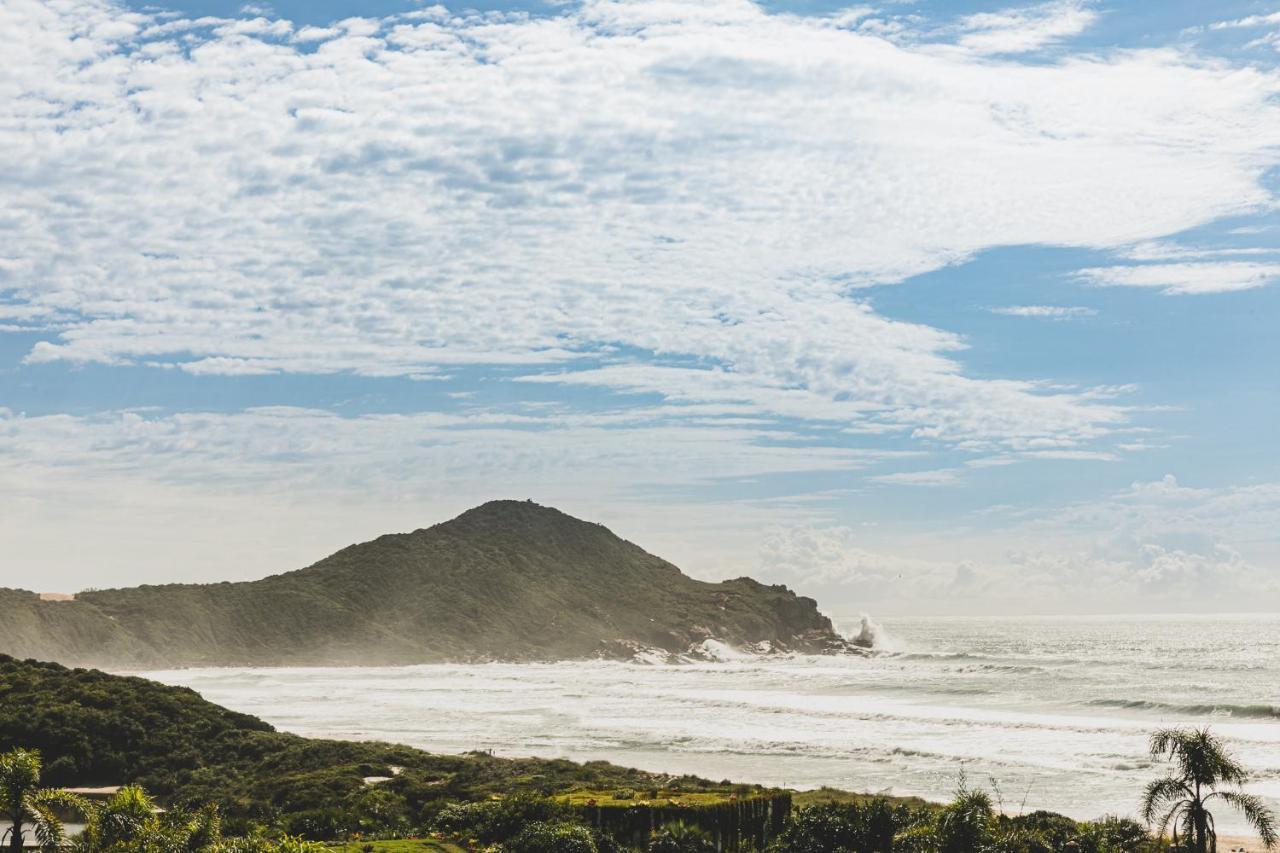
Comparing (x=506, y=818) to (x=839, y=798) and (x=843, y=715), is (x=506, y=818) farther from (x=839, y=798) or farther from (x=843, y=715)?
(x=843, y=715)

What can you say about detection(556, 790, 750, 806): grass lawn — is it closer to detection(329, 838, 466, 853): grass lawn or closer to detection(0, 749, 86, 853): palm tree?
detection(329, 838, 466, 853): grass lawn

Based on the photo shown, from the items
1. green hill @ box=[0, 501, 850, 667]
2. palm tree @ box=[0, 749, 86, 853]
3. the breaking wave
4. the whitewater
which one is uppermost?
green hill @ box=[0, 501, 850, 667]

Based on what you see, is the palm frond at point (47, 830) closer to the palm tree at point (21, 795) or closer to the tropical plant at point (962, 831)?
the palm tree at point (21, 795)

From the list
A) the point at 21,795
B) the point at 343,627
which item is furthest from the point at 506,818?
the point at 343,627

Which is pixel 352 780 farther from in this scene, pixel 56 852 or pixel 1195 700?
pixel 1195 700

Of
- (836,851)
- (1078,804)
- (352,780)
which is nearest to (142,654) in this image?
(352,780)

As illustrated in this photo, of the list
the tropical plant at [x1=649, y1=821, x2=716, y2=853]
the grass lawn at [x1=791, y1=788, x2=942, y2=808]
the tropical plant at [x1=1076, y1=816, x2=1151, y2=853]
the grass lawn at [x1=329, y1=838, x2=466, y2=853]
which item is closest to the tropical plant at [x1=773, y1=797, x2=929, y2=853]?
the tropical plant at [x1=649, y1=821, x2=716, y2=853]

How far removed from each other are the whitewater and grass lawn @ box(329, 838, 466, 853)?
80.6 feet

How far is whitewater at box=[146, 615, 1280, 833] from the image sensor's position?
55.7 meters

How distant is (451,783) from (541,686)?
73.2 metres

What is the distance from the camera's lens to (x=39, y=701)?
53719 millimetres

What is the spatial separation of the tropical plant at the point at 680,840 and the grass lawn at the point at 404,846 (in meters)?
4.76

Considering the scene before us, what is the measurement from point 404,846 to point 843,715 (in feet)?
187

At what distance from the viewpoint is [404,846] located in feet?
96.8
